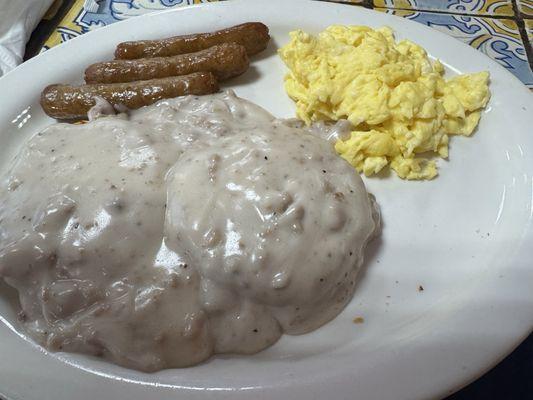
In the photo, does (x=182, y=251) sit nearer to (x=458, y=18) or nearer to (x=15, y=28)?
(x=15, y=28)

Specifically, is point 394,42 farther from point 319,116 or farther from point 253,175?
point 253,175

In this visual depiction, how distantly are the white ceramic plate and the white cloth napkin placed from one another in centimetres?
51

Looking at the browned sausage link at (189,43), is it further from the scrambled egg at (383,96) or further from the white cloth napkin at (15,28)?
the white cloth napkin at (15,28)

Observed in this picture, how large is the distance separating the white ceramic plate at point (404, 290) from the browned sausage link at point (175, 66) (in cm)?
16

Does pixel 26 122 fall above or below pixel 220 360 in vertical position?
above

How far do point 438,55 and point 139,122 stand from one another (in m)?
1.46

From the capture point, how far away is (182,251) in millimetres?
1605

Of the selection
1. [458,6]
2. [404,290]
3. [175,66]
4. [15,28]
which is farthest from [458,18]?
[15,28]

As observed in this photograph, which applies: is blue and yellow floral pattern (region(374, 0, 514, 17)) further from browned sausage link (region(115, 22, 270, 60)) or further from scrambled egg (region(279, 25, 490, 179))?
browned sausage link (region(115, 22, 270, 60))

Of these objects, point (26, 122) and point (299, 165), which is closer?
point (299, 165)

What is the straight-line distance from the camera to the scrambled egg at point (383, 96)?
204 centimetres

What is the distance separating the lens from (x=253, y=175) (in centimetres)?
168

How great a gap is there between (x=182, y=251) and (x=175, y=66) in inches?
43.6

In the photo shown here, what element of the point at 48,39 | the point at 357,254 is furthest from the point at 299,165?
the point at 48,39
